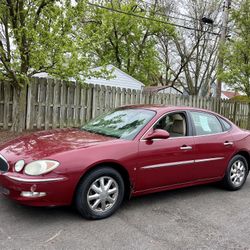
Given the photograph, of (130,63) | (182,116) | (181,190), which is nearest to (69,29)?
(182,116)

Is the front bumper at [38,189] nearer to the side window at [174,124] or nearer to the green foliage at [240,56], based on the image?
the side window at [174,124]

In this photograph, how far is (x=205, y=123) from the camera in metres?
5.25

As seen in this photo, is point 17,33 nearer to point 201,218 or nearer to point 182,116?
point 182,116

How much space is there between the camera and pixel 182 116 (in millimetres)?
4992

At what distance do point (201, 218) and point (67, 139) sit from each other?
2080 millimetres

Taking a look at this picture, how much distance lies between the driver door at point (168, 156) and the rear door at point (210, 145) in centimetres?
16

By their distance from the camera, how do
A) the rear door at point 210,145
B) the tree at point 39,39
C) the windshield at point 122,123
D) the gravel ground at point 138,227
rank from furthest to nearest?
the tree at point 39,39, the rear door at point 210,145, the windshield at point 122,123, the gravel ground at point 138,227

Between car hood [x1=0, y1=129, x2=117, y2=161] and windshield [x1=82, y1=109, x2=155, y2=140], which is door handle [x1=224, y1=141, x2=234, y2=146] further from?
car hood [x1=0, y1=129, x2=117, y2=161]

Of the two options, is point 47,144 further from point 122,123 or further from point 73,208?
point 122,123

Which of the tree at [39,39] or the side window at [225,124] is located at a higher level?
the tree at [39,39]

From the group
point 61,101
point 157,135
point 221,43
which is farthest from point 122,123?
point 221,43

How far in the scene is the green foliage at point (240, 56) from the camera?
13828 mm

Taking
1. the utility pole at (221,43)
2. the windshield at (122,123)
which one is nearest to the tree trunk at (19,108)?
the windshield at (122,123)

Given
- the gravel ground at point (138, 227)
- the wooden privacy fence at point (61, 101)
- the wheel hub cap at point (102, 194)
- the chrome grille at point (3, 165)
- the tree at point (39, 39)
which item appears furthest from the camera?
the wooden privacy fence at point (61, 101)
